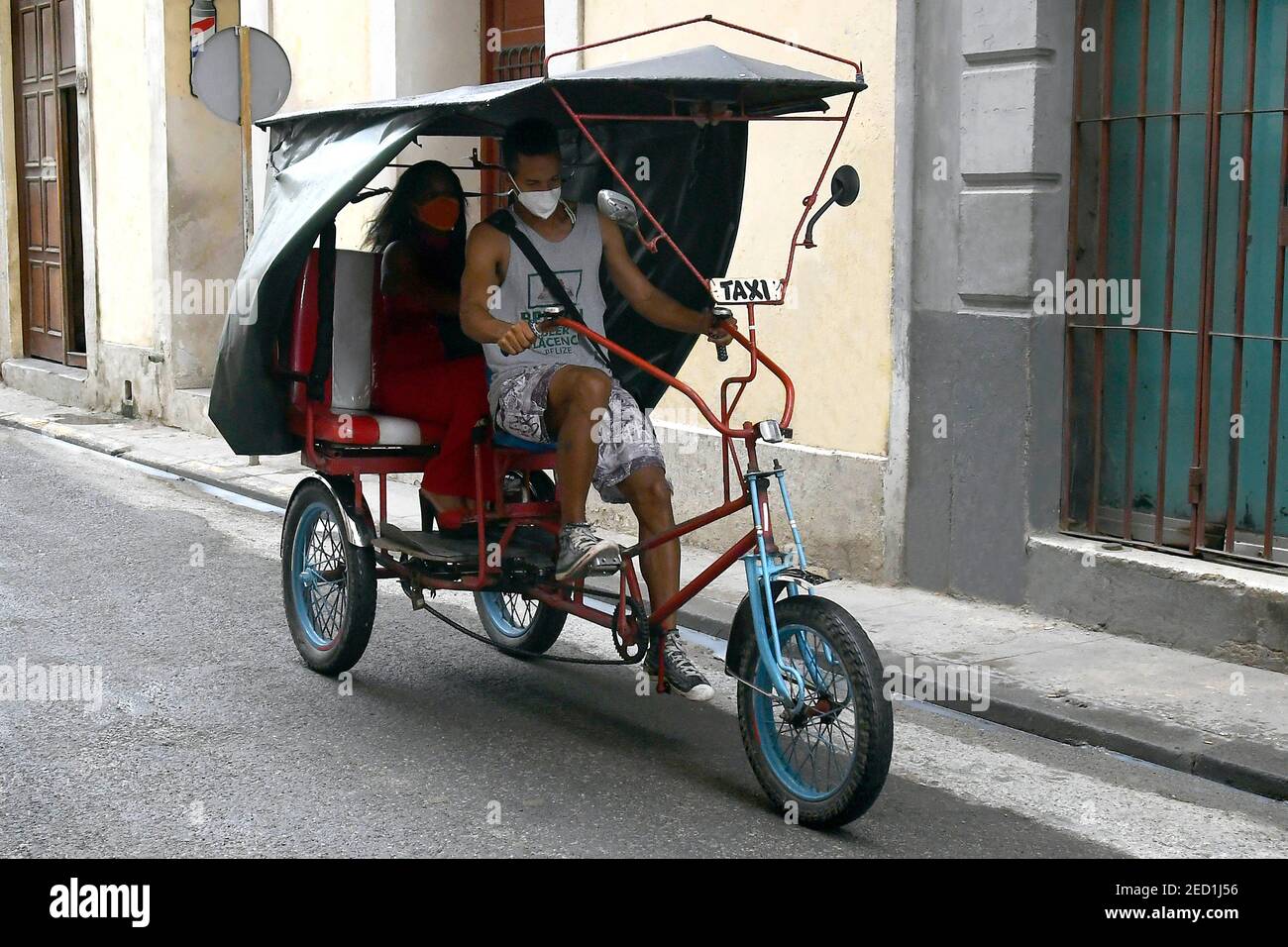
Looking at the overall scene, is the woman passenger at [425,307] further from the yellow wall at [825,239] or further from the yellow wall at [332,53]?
the yellow wall at [332,53]

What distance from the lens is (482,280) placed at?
5641 millimetres

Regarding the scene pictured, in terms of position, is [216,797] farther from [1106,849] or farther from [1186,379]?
[1186,379]

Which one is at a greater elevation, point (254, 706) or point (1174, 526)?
point (1174, 526)

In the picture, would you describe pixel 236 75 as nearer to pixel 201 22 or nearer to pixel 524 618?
pixel 201 22

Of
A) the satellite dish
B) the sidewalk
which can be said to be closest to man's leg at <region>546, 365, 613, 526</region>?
the sidewalk

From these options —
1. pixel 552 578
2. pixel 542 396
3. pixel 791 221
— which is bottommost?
pixel 552 578

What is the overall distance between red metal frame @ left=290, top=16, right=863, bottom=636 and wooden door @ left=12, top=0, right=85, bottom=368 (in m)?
12.3

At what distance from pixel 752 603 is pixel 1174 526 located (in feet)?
9.89

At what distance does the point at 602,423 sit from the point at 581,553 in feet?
1.43

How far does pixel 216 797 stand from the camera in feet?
16.4

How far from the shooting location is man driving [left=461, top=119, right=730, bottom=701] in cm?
545
